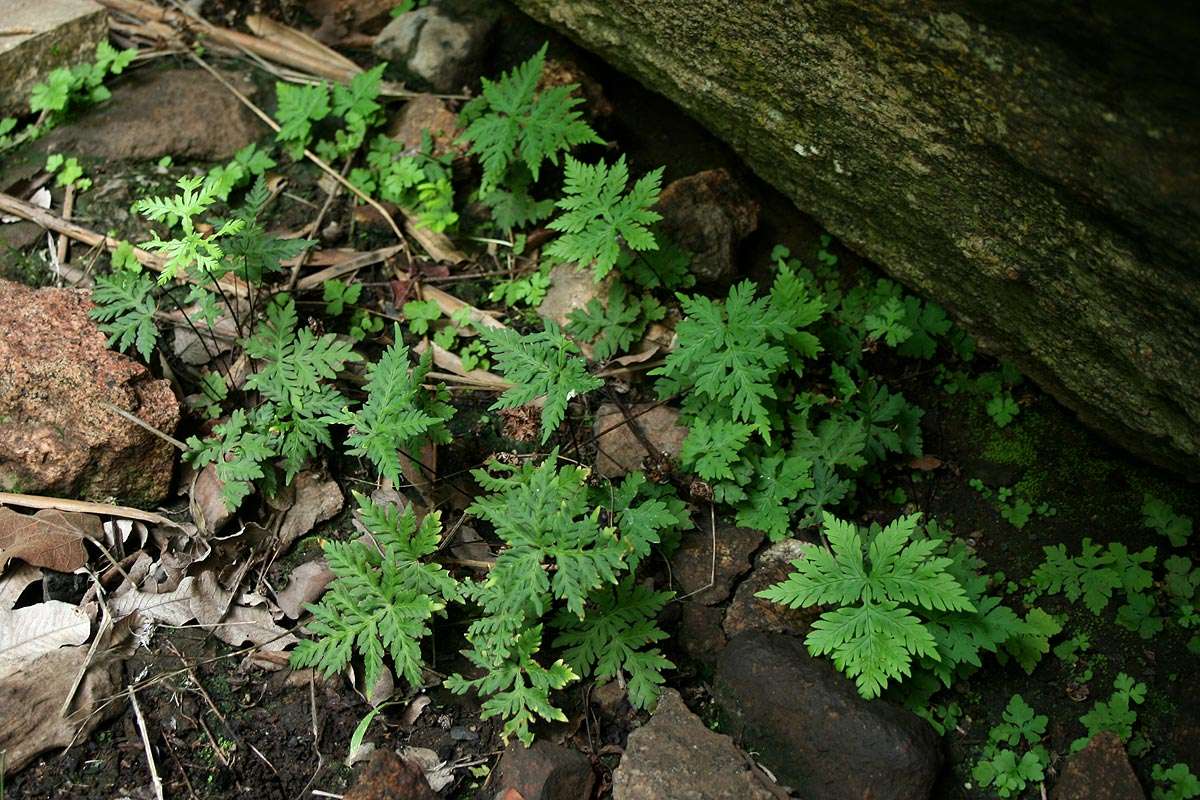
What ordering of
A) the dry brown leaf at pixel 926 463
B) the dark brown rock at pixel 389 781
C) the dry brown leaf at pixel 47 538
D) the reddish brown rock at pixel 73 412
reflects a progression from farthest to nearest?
1. the dry brown leaf at pixel 926 463
2. the reddish brown rock at pixel 73 412
3. the dry brown leaf at pixel 47 538
4. the dark brown rock at pixel 389 781

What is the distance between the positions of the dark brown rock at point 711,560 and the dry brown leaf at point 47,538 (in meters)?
2.38

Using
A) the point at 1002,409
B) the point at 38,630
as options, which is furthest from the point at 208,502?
the point at 1002,409

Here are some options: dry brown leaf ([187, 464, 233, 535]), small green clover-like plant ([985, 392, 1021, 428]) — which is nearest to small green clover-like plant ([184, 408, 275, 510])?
dry brown leaf ([187, 464, 233, 535])

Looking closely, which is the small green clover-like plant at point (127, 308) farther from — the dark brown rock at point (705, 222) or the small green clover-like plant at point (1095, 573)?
the small green clover-like plant at point (1095, 573)

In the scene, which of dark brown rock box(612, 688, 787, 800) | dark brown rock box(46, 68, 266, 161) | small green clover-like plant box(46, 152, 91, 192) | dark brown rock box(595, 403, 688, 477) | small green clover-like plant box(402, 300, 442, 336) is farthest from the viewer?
dark brown rock box(46, 68, 266, 161)

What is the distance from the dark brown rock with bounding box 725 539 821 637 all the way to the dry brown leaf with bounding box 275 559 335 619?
1650 mm

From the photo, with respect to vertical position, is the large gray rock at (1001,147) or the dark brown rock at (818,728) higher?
the large gray rock at (1001,147)

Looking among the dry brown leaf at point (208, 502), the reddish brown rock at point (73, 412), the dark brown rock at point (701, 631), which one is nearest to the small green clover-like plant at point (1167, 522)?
the dark brown rock at point (701, 631)

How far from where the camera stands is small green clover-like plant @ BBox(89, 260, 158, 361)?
3.96 meters

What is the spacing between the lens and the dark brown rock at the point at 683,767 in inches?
132

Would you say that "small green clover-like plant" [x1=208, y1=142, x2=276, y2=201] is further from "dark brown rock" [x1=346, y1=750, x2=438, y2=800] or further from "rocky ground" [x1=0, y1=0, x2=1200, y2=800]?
"dark brown rock" [x1=346, y1=750, x2=438, y2=800]

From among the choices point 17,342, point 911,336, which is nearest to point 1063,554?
point 911,336

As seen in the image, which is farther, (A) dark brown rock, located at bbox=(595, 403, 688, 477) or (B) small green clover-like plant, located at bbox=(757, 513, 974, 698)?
(A) dark brown rock, located at bbox=(595, 403, 688, 477)

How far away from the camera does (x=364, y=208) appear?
4.93 meters
